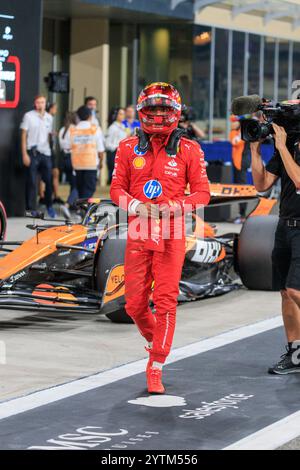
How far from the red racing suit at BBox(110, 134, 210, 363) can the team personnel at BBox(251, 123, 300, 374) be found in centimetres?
52

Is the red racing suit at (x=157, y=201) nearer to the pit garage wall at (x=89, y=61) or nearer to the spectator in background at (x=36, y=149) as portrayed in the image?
the spectator in background at (x=36, y=149)

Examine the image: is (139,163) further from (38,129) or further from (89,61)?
(89,61)

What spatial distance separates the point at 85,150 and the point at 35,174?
0.87 m

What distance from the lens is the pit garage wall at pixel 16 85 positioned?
697 inches

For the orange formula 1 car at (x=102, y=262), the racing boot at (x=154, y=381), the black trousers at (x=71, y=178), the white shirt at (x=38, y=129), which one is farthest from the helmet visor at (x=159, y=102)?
the black trousers at (x=71, y=178)

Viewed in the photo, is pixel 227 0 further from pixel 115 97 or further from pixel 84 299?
pixel 84 299

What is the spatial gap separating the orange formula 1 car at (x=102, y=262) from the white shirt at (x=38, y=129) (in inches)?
255

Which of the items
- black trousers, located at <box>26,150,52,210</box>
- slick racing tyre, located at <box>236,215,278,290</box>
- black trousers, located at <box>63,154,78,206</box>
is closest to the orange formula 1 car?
slick racing tyre, located at <box>236,215,278,290</box>

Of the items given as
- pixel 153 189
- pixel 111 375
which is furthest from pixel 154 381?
pixel 153 189

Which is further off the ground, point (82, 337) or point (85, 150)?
point (85, 150)

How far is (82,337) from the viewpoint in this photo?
8.99 meters

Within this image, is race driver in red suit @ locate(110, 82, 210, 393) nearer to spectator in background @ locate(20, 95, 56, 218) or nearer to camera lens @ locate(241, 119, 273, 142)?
camera lens @ locate(241, 119, 273, 142)

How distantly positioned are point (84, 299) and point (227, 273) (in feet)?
8.40

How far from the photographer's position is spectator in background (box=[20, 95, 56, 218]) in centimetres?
1781
